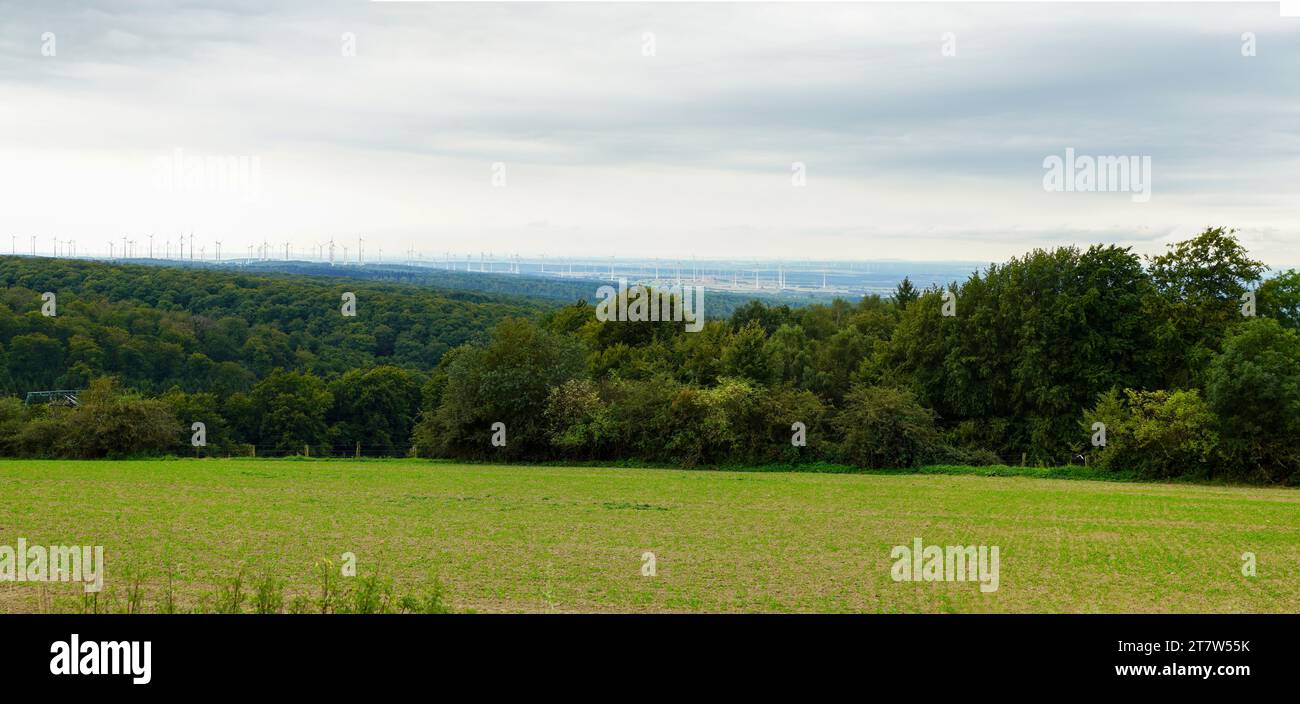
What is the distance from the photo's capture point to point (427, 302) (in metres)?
148

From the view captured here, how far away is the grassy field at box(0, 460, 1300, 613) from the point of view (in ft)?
60.3

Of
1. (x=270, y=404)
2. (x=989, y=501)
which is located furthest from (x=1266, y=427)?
(x=270, y=404)

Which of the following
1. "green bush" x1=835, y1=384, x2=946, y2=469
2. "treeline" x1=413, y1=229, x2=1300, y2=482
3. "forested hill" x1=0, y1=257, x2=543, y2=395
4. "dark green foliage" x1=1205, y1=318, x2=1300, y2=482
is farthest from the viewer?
"forested hill" x1=0, y1=257, x2=543, y2=395

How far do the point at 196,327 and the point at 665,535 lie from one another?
11540 centimetres

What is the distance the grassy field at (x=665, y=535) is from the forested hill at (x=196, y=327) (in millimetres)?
64488

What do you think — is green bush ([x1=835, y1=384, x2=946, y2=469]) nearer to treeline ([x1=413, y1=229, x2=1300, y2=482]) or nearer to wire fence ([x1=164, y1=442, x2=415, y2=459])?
treeline ([x1=413, y1=229, x2=1300, y2=482])

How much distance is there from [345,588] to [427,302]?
134752 mm

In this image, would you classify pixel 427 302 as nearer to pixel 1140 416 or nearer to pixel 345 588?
pixel 1140 416

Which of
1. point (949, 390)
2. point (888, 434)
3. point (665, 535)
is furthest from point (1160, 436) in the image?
point (665, 535)

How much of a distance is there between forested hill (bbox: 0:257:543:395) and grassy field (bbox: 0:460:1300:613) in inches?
2539

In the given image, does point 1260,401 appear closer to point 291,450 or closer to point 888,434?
point 888,434

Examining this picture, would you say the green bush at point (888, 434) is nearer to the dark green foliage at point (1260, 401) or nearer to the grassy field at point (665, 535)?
the grassy field at point (665, 535)

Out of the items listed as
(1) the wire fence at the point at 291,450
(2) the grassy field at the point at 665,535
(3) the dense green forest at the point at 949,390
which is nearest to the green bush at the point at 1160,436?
(3) the dense green forest at the point at 949,390

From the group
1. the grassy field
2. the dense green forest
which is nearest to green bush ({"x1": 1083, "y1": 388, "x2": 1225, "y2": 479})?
the dense green forest
